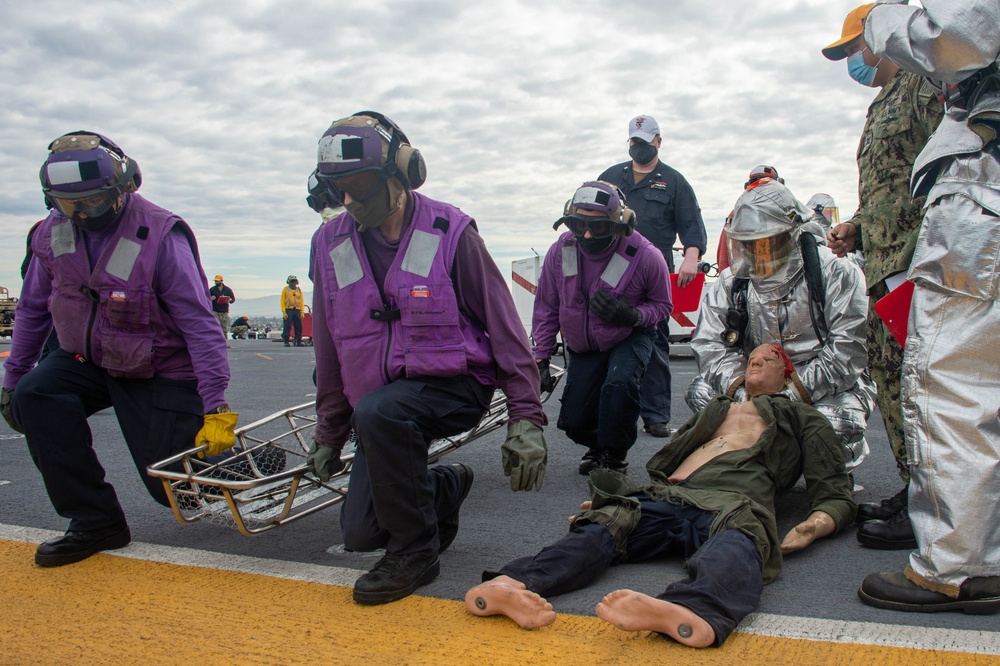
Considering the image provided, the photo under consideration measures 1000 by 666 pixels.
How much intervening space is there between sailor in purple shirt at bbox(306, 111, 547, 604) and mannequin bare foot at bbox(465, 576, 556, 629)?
1.36 feet

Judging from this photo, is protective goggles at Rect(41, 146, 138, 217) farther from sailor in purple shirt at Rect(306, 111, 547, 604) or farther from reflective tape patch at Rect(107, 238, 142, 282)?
sailor in purple shirt at Rect(306, 111, 547, 604)

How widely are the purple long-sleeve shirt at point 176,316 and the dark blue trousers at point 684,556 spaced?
157cm

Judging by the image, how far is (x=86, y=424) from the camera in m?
3.74

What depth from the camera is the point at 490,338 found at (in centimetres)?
→ 336

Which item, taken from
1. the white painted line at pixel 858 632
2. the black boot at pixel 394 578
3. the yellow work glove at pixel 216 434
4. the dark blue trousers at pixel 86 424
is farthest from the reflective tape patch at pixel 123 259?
the black boot at pixel 394 578

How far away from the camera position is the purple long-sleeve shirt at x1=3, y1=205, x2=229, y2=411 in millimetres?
3689

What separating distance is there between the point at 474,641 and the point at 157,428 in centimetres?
191

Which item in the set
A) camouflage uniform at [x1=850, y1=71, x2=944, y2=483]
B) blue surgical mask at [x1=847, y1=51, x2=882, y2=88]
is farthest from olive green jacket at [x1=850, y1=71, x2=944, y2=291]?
blue surgical mask at [x1=847, y1=51, x2=882, y2=88]

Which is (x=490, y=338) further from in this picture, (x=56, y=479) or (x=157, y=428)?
(x=56, y=479)

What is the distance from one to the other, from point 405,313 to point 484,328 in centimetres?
37

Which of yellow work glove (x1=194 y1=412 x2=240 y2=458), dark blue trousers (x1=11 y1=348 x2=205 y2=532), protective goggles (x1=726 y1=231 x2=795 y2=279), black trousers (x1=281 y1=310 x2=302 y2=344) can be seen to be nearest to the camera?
yellow work glove (x1=194 y1=412 x2=240 y2=458)

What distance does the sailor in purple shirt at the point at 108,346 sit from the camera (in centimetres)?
359

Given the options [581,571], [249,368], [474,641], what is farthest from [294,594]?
[249,368]

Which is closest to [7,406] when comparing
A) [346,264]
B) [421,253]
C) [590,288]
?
[346,264]
